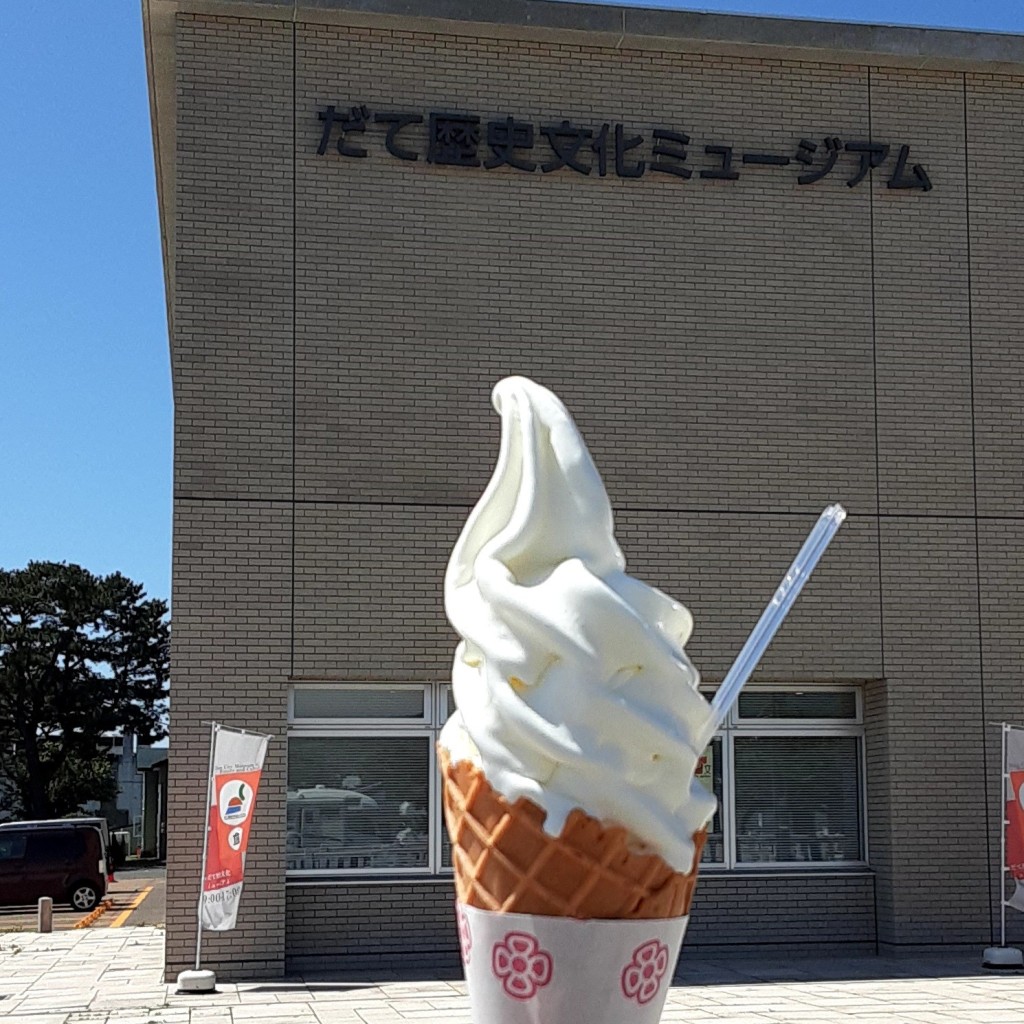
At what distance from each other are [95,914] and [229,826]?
1234 centimetres

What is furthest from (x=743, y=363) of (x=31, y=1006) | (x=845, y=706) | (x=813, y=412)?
(x=31, y=1006)

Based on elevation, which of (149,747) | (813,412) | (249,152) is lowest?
(149,747)

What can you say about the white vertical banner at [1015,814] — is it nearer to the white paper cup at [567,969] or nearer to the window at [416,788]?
the window at [416,788]

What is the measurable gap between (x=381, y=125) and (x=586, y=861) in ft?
30.9

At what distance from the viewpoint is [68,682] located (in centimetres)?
5675

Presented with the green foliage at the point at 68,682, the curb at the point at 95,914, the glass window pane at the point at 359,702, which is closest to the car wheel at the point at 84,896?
the curb at the point at 95,914

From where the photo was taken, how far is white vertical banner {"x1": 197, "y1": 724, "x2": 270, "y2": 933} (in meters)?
12.1

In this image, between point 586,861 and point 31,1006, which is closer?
point 586,861

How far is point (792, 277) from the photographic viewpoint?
14812 millimetres

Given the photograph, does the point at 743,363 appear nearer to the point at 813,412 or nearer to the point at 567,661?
the point at 813,412

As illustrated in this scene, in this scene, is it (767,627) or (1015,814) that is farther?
(1015,814)

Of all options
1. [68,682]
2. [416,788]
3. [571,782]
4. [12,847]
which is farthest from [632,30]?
[68,682]

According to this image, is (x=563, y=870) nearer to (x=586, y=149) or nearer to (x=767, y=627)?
(x=767, y=627)

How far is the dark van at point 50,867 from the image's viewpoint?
2602 cm
